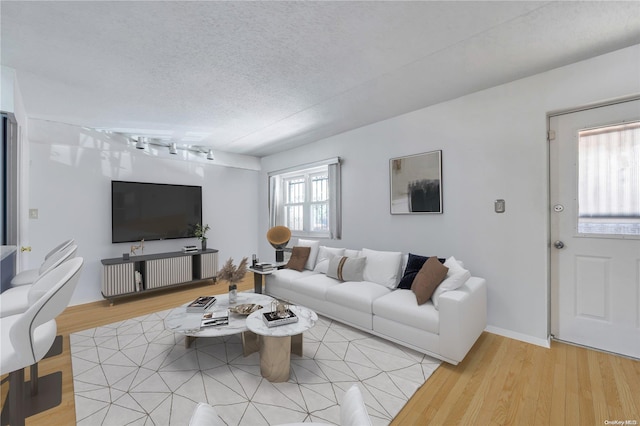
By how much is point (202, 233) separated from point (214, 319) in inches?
119

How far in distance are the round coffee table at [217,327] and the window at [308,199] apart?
212cm

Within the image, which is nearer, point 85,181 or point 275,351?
point 275,351

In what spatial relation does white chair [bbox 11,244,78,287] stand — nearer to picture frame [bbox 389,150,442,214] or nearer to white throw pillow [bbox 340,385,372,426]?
white throw pillow [bbox 340,385,372,426]

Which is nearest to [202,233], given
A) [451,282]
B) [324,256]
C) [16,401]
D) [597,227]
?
[324,256]

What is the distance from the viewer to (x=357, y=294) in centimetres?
283

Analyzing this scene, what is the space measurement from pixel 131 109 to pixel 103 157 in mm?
1397

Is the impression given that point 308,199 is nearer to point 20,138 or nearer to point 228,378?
point 228,378

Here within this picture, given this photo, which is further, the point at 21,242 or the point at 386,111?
the point at 386,111

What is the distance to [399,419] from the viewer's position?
1.66 meters

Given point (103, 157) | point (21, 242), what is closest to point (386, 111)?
point (103, 157)

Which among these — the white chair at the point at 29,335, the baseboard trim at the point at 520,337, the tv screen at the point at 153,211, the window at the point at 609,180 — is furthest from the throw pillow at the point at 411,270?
the tv screen at the point at 153,211

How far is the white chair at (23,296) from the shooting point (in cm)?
161

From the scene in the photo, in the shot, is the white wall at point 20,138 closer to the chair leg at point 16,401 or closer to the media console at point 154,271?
the media console at point 154,271

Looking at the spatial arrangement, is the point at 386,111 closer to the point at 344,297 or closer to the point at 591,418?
the point at 344,297
